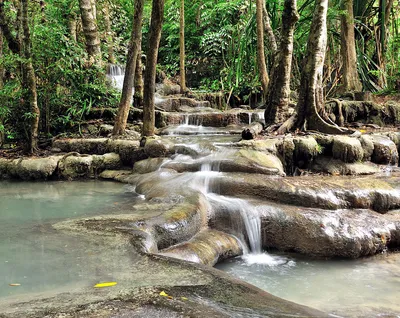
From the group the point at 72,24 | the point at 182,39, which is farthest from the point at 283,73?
the point at 72,24

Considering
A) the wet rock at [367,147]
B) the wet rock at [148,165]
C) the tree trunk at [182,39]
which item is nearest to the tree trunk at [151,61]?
the wet rock at [148,165]

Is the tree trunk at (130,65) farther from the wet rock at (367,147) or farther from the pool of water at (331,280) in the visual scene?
the pool of water at (331,280)

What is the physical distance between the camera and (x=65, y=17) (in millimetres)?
11844

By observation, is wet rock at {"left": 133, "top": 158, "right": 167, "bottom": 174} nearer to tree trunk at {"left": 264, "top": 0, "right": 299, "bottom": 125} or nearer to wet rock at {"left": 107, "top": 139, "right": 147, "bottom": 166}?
wet rock at {"left": 107, "top": 139, "right": 147, "bottom": 166}

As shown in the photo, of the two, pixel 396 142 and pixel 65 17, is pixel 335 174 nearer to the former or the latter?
pixel 396 142

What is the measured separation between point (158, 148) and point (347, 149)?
373 centimetres

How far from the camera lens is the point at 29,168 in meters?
7.73

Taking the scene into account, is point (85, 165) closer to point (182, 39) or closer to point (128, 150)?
point (128, 150)

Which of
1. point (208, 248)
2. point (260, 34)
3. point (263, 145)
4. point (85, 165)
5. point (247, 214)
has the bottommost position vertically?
point (208, 248)

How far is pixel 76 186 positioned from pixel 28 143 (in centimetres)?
233

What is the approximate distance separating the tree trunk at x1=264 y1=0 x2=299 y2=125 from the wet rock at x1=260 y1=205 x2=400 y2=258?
4053 mm

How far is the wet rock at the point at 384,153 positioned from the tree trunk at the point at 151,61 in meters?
4.70

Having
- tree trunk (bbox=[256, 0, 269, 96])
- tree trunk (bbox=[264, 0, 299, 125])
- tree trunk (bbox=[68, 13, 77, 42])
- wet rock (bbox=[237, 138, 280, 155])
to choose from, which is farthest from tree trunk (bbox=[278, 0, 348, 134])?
tree trunk (bbox=[68, 13, 77, 42])

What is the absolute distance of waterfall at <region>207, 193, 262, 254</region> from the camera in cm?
486
